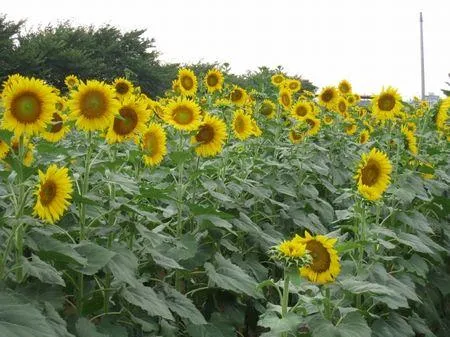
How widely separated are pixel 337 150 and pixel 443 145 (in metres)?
Answer: 0.99

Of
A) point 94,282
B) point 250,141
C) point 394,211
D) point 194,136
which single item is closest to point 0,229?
point 94,282

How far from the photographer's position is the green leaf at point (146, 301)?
2.17 m

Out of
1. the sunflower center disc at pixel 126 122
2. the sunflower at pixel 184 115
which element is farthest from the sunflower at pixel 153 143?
the sunflower center disc at pixel 126 122

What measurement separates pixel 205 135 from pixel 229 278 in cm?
73

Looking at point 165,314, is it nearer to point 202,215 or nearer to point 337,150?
point 202,215

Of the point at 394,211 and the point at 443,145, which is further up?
the point at 443,145

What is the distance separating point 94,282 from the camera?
2314 millimetres

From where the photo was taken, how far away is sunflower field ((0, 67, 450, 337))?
79.6 inches

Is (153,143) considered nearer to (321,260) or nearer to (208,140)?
(208,140)

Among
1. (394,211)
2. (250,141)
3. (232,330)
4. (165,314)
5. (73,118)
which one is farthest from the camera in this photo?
(250,141)

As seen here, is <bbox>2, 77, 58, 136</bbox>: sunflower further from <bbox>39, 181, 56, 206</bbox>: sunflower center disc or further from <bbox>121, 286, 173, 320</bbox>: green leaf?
<bbox>121, 286, 173, 320</bbox>: green leaf

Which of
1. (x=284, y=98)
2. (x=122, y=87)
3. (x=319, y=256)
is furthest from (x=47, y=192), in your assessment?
(x=284, y=98)

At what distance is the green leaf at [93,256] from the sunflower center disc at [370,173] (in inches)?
51.6

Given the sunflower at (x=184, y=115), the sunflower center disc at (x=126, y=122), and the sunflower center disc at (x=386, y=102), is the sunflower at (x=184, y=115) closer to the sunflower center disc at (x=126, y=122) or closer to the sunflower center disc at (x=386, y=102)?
the sunflower center disc at (x=126, y=122)
